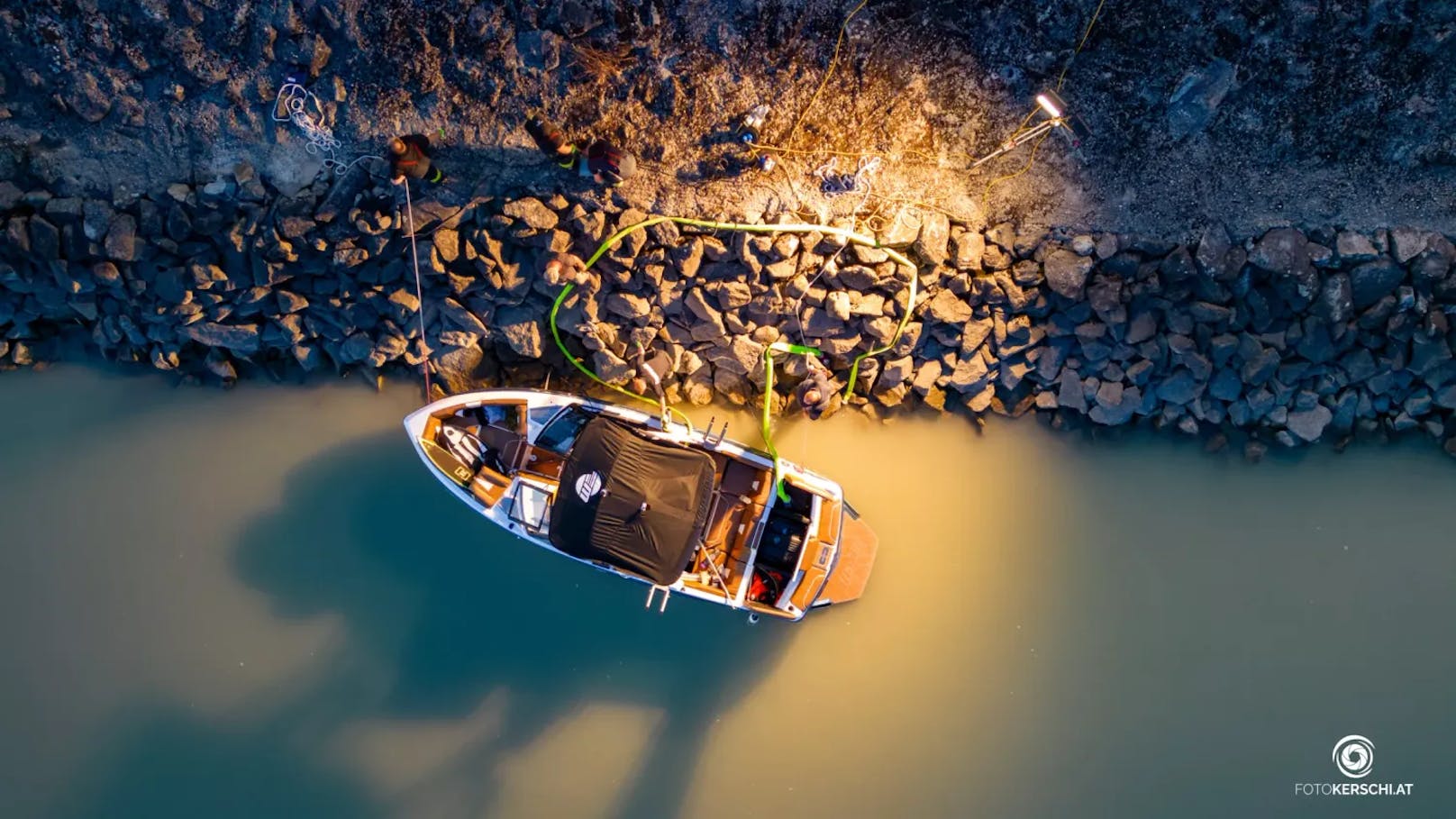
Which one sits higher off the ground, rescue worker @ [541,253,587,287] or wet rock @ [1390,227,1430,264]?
wet rock @ [1390,227,1430,264]

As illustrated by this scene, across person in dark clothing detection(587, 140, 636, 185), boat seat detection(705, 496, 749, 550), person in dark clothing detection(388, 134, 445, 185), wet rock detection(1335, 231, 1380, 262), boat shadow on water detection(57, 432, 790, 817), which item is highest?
wet rock detection(1335, 231, 1380, 262)

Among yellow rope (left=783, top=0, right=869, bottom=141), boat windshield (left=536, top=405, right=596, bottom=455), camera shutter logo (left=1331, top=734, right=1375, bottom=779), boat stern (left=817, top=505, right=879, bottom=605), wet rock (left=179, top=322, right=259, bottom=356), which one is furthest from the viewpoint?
camera shutter logo (left=1331, top=734, right=1375, bottom=779)

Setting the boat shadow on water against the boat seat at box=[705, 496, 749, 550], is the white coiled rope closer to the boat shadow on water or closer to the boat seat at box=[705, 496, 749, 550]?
the boat shadow on water

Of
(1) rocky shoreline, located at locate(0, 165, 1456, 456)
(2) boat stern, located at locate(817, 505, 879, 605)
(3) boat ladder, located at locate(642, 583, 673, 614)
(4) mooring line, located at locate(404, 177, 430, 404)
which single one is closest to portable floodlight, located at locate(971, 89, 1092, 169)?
(1) rocky shoreline, located at locate(0, 165, 1456, 456)

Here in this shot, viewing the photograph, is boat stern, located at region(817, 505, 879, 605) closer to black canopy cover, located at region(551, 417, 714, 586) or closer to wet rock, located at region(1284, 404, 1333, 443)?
black canopy cover, located at region(551, 417, 714, 586)

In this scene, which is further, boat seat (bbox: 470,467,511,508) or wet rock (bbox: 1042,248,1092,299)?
wet rock (bbox: 1042,248,1092,299)

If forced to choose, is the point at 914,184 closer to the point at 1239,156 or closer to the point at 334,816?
the point at 1239,156

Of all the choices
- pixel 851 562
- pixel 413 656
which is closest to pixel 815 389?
pixel 851 562

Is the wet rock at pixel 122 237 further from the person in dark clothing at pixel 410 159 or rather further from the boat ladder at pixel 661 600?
the boat ladder at pixel 661 600

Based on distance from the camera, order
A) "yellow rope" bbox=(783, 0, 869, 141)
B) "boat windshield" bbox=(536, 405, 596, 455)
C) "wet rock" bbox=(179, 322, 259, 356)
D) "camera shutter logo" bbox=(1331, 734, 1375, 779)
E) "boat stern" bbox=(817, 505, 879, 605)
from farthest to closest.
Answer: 1. "camera shutter logo" bbox=(1331, 734, 1375, 779)
2. "wet rock" bbox=(179, 322, 259, 356)
3. "boat stern" bbox=(817, 505, 879, 605)
4. "boat windshield" bbox=(536, 405, 596, 455)
5. "yellow rope" bbox=(783, 0, 869, 141)
